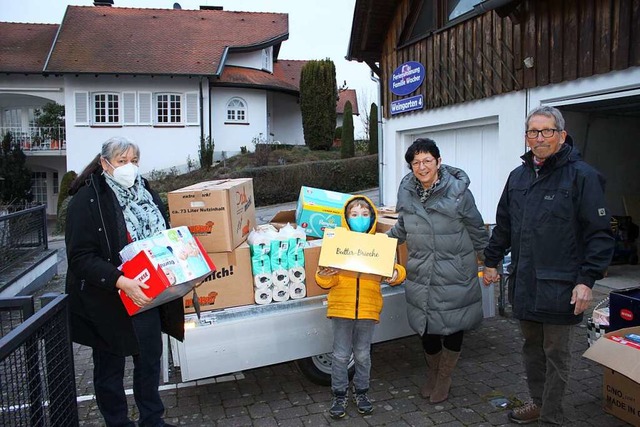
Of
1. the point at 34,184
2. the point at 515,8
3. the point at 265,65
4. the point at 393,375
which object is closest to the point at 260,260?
the point at 393,375

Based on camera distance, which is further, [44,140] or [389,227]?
[44,140]

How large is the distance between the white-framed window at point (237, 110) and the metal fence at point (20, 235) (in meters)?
16.1

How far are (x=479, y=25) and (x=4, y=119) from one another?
2658cm

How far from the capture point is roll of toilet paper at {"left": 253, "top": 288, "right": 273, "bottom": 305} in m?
3.69

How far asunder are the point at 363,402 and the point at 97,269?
2.05 metres

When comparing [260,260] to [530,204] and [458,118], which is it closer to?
[530,204]

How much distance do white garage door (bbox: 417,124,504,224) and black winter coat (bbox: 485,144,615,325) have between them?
5.21 meters

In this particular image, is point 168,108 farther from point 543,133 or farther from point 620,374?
point 620,374

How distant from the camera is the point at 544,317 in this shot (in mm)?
3088

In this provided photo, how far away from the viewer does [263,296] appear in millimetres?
3701

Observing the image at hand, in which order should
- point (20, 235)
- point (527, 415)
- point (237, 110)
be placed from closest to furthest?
point (527, 415) < point (20, 235) < point (237, 110)

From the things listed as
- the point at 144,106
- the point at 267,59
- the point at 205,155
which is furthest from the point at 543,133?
the point at 267,59

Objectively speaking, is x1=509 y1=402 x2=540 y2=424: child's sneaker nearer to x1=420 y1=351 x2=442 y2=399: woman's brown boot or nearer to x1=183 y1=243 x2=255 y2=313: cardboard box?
x1=420 y1=351 x2=442 y2=399: woman's brown boot

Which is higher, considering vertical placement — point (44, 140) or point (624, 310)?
point (44, 140)
